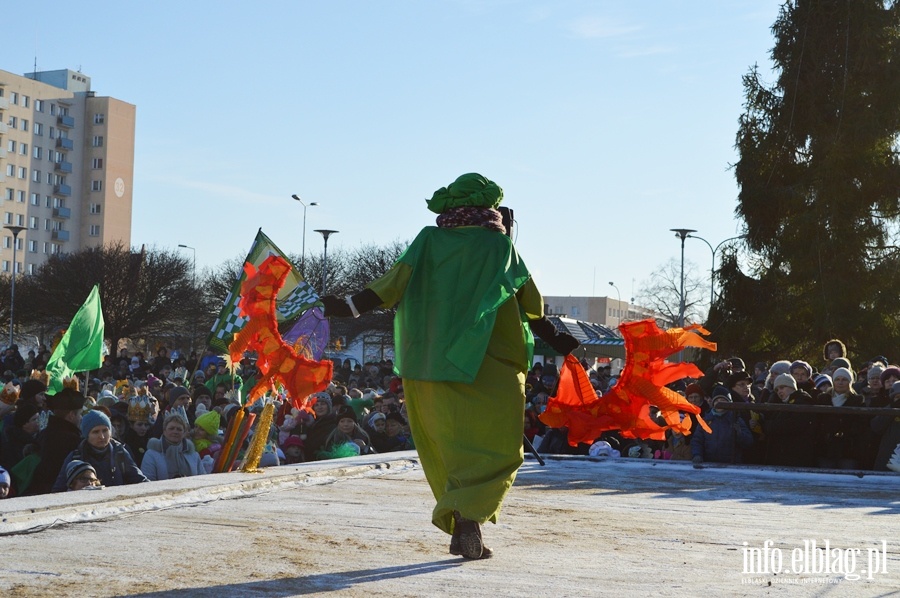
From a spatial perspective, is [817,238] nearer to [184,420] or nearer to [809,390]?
[809,390]

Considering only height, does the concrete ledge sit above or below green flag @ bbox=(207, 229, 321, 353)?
below

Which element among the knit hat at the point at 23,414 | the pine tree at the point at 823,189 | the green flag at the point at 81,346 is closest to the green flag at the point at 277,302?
the green flag at the point at 81,346

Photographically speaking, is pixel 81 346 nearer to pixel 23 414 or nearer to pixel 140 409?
pixel 140 409

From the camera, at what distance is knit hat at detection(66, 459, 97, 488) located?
8.08 metres

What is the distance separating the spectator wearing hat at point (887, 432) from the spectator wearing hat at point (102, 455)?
6340mm

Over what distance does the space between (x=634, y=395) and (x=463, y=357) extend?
1.94 m

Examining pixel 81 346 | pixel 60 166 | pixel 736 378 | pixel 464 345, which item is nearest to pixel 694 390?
pixel 736 378

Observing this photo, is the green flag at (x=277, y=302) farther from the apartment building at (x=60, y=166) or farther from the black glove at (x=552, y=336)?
the apartment building at (x=60, y=166)

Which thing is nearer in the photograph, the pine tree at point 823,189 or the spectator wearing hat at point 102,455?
the spectator wearing hat at point 102,455

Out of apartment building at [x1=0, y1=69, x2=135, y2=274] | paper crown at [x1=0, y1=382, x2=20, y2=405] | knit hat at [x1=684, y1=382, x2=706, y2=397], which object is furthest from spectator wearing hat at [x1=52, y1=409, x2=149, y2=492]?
apartment building at [x1=0, y1=69, x2=135, y2=274]

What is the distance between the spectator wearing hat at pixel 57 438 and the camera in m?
9.04

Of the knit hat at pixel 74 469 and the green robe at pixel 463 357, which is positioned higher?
the green robe at pixel 463 357

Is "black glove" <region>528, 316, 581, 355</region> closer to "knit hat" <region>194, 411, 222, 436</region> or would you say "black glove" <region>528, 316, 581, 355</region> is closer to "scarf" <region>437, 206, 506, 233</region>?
"scarf" <region>437, 206, 506, 233</region>

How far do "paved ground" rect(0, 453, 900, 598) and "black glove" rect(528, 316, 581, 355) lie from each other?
0.99 m
